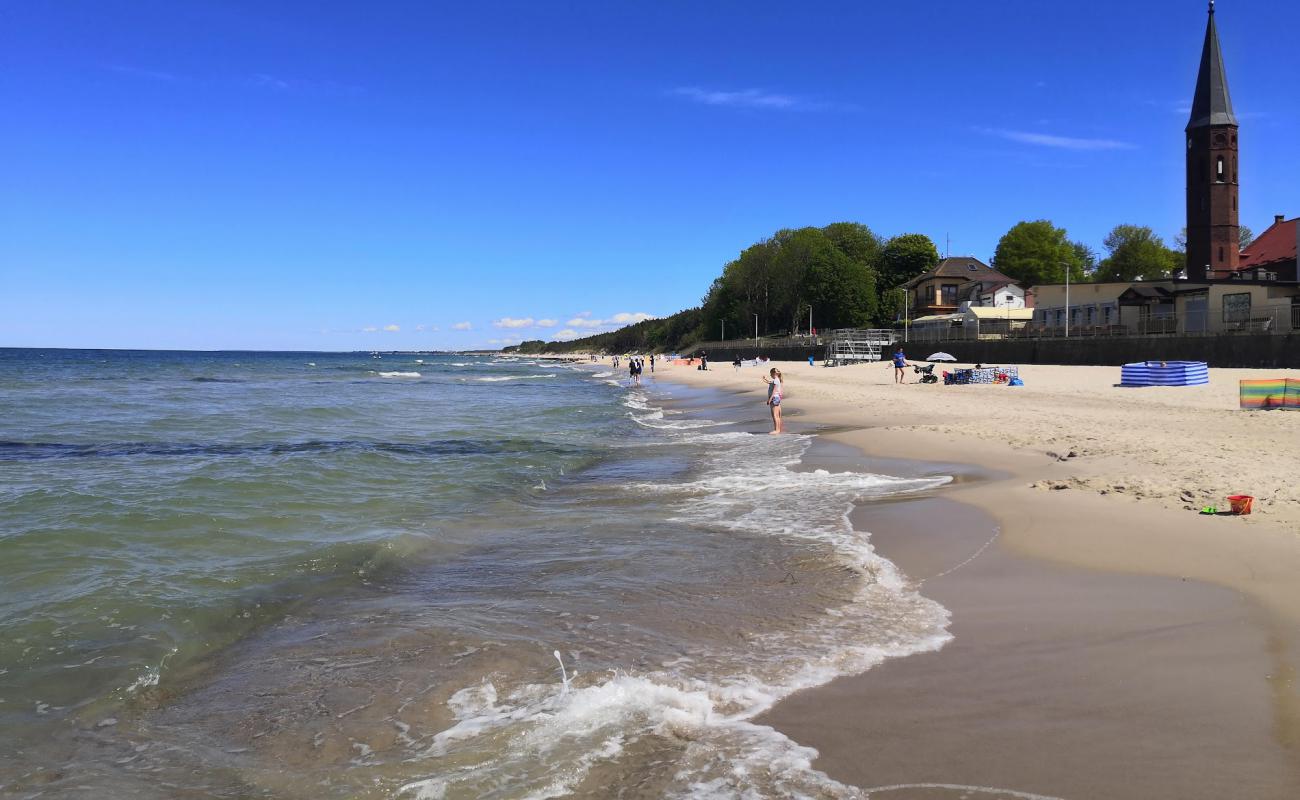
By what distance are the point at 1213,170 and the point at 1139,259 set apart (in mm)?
21098

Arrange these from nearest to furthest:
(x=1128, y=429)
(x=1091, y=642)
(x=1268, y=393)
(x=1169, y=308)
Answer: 1. (x=1091, y=642)
2. (x=1128, y=429)
3. (x=1268, y=393)
4. (x=1169, y=308)

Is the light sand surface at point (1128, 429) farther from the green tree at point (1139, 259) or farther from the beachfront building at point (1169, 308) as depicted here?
the green tree at point (1139, 259)

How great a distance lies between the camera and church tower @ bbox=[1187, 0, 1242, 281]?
57.8m

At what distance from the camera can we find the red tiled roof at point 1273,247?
172 feet

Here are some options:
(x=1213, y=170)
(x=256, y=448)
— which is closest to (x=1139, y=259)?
(x=1213, y=170)

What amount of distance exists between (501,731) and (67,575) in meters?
5.31

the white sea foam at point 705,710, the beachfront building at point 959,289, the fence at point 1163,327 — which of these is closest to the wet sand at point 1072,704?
the white sea foam at point 705,710

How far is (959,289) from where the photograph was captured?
7912 cm

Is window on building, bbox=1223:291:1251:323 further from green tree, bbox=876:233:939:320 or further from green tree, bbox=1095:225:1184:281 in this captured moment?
green tree, bbox=876:233:939:320

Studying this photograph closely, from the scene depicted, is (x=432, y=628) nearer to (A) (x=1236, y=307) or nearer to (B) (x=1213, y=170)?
(A) (x=1236, y=307)

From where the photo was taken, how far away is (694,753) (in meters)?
3.47

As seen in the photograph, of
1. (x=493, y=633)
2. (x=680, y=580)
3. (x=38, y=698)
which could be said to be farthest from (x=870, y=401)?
(x=38, y=698)

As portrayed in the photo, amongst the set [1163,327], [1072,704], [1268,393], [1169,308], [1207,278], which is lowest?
[1072,704]

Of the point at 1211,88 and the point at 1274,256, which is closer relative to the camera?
the point at 1274,256
